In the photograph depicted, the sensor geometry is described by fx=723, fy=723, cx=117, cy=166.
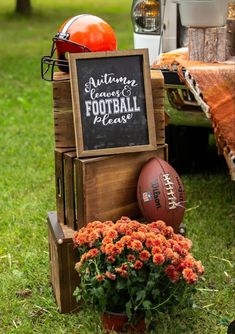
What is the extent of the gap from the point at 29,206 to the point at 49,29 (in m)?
11.0

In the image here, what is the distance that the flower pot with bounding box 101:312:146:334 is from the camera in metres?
3.06

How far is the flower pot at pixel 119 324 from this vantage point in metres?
3.06

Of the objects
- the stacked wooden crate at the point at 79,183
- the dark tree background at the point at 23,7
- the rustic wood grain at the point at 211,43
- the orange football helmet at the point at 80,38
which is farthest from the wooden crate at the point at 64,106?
the dark tree background at the point at 23,7

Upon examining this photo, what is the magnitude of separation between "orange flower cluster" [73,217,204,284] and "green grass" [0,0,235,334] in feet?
1.13

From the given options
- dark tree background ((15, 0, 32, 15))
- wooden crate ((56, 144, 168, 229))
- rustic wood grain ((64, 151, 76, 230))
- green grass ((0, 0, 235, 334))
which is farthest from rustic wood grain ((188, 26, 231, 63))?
dark tree background ((15, 0, 32, 15))

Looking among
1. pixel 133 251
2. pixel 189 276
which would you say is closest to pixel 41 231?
pixel 133 251

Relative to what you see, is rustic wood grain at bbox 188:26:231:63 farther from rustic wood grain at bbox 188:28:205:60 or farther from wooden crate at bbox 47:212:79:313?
wooden crate at bbox 47:212:79:313

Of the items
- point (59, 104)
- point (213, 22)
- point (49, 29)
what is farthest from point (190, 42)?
point (49, 29)

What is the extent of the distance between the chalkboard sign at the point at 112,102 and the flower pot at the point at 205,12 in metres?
0.29

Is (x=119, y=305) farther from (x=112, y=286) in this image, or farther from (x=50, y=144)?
(x=50, y=144)

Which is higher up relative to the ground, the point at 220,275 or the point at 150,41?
the point at 150,41

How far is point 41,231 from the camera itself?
14.2ft

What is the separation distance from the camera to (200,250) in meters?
4.05

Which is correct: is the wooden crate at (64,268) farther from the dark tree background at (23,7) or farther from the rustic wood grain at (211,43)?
the dark tree background at (23,7)
